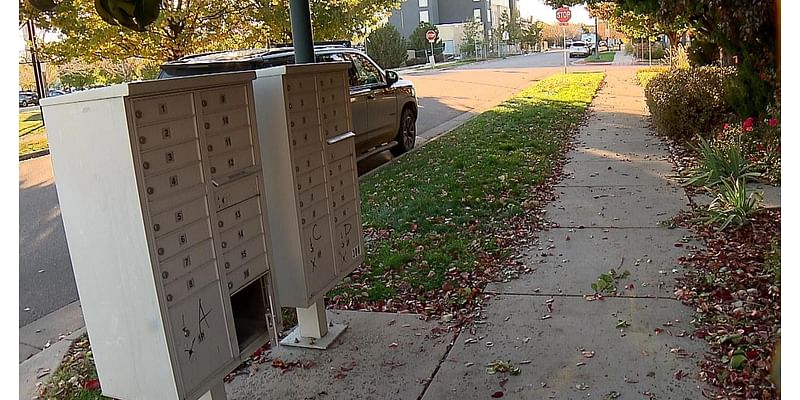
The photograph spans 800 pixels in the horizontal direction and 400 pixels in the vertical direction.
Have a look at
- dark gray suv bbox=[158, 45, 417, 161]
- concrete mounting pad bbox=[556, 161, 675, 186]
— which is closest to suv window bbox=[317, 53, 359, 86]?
dark gray suv bbox=[158, 45, 417, 161]

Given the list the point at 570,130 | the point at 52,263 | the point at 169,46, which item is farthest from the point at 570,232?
the point at 169,46

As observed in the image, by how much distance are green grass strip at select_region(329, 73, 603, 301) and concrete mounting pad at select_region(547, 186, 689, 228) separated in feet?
1.56

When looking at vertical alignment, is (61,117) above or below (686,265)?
above

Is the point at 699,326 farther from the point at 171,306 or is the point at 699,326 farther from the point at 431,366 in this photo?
the point at 171,306

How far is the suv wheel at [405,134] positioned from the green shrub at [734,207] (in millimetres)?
6040

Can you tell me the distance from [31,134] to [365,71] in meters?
11.4

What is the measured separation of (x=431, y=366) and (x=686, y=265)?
7.65 ft

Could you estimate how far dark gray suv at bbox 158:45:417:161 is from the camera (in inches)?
323

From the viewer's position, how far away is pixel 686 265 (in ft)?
16.1

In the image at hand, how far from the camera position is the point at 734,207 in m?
5.77

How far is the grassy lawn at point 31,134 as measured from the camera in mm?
14788

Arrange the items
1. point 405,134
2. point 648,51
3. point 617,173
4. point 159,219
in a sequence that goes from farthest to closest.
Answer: point 648,51 < point 405,134 < point 617,173 < point 159,219

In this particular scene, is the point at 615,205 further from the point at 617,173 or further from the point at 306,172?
the point at 306,172

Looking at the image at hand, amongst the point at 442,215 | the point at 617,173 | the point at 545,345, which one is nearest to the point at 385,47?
the point at 617,173
